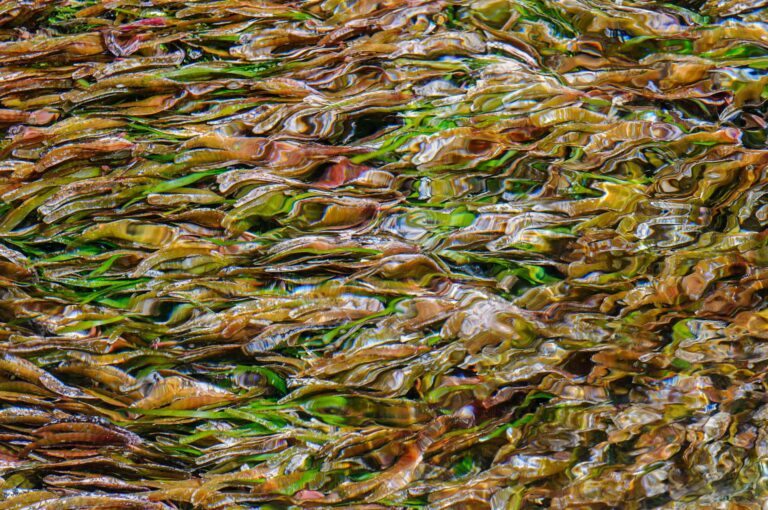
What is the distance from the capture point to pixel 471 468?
97cm

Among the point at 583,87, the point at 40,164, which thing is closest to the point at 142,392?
the point at 40,164

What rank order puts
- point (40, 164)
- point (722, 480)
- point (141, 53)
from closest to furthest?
point (722, 480), point (40, 164), point (141, 53)

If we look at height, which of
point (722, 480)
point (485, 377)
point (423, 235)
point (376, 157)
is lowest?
point (722, 480)

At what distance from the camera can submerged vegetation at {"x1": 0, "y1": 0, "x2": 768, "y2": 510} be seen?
0.96 metres

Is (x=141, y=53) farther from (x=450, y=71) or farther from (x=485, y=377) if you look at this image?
(x=485, y=377)

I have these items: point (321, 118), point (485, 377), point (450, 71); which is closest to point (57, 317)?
point (321, 118)

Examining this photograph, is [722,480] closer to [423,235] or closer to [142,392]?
[423,235]

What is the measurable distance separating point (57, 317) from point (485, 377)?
2.32 feet

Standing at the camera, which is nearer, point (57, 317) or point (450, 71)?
point (57, 317)

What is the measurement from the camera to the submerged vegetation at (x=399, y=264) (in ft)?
3.16

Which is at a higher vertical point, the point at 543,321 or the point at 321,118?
the point at 321,118

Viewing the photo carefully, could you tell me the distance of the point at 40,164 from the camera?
117cm

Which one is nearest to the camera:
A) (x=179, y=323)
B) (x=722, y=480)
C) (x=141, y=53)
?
(x=722, y=480)

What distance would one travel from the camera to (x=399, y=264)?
3.51 ft
